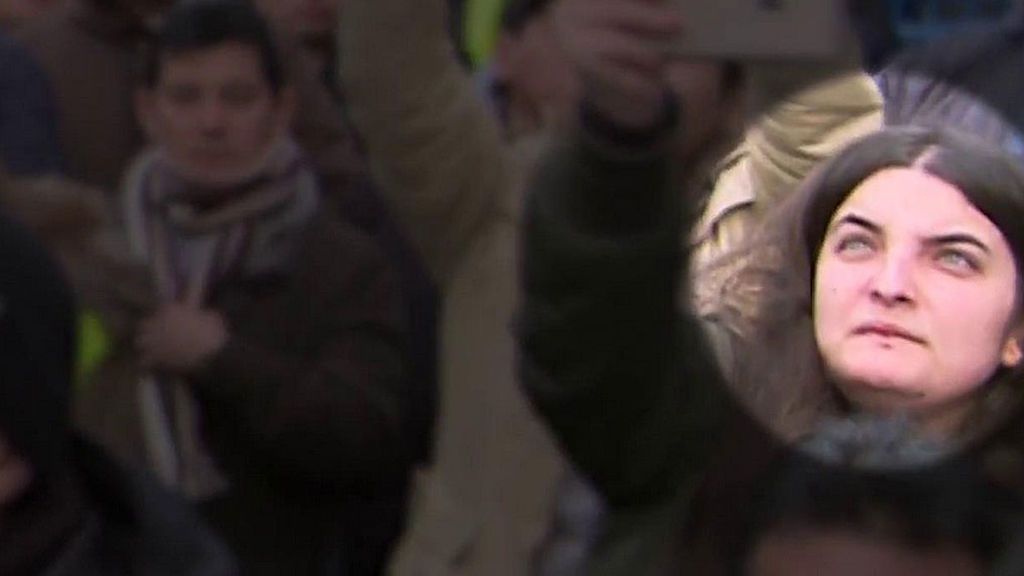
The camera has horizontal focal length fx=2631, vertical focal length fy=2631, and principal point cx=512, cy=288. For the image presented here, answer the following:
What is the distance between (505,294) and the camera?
299 centimetres

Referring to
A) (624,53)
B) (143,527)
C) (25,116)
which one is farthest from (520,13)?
(624,53)

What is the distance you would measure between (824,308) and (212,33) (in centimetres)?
191

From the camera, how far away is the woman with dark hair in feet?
5.59

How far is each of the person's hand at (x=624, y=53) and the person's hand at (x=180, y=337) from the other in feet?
5.44

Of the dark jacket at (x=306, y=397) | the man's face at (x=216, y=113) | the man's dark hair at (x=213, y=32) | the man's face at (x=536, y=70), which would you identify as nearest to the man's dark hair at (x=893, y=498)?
the man's face at (x=536, y=70)

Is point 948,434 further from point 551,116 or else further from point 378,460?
point 378,460

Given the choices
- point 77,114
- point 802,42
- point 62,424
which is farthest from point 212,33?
point 802,42

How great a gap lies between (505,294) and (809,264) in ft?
4.03

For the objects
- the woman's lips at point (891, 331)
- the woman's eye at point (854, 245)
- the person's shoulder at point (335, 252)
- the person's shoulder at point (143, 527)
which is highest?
the woman's eye at point (854, 245)

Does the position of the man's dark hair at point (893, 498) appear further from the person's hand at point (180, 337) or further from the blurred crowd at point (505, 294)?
the person's hand at point (180, 337)

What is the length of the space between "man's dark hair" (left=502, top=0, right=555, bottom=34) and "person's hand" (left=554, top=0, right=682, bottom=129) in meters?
1.36

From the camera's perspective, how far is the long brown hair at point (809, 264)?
1.73m

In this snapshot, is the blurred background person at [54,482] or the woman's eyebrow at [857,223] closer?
the woman's eyebrow at [857,223]

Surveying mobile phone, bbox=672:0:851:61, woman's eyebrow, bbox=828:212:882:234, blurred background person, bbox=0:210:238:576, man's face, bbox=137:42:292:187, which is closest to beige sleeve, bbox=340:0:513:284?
man's face, bbox=137:42:292:187
